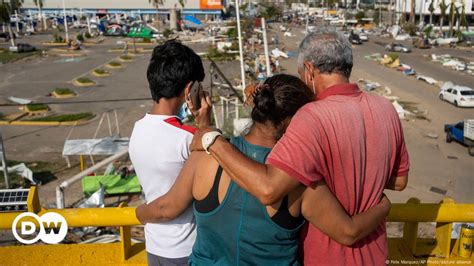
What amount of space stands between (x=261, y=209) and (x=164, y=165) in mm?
707

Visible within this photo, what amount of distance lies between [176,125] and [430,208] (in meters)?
1.69

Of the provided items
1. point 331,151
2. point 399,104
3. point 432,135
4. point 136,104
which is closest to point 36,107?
point 136,104

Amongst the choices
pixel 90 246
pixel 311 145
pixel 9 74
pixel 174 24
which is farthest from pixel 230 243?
pixel 174 24

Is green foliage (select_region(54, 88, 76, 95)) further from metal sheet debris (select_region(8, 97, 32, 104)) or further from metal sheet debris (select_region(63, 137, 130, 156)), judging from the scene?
metal sheet debris (select_region(63, 137, 130, 156))

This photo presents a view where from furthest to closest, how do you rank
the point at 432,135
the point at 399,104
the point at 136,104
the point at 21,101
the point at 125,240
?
the point at 21,101 → the point at 399,104 → the point at 136,104 → the point at 432,135 → the point at 125,240

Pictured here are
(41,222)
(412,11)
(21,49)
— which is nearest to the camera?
(41,222)

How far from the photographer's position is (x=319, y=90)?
2164 millimetres

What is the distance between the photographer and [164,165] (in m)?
2.48

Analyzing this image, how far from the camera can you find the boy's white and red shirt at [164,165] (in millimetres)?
2461

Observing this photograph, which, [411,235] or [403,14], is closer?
[411,235]

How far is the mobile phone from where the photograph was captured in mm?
2533

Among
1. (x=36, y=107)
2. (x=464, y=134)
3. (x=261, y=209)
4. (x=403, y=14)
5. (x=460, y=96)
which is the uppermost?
(x=403, y=14)

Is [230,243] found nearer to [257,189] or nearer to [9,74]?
[257,189]

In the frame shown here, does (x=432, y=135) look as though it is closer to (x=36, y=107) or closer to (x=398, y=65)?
(x=36, y=107)
